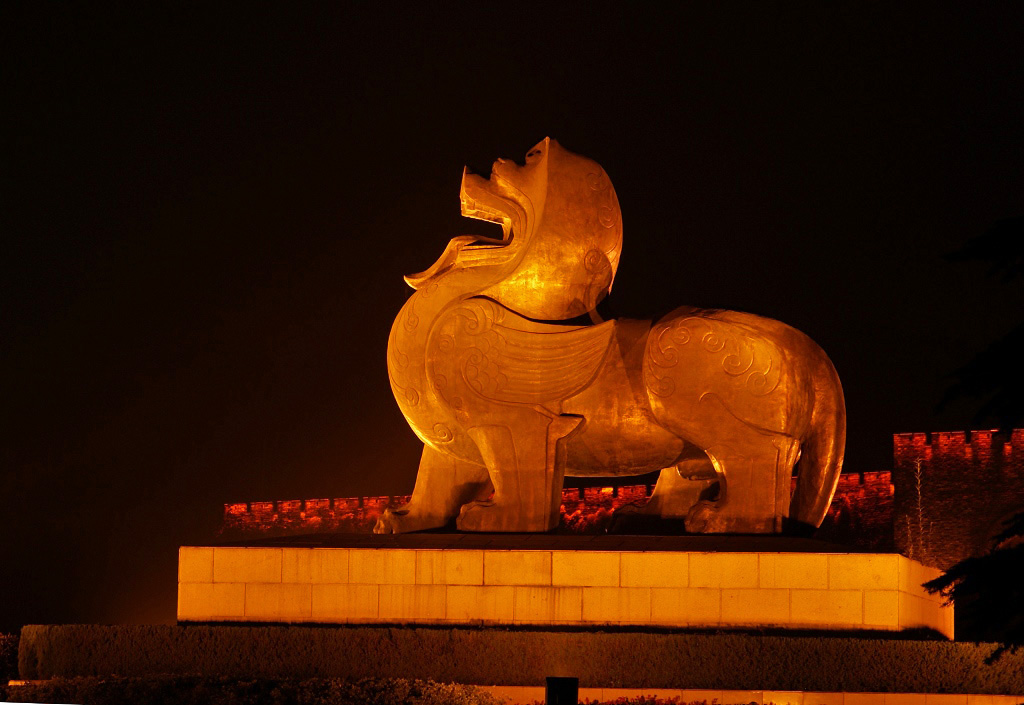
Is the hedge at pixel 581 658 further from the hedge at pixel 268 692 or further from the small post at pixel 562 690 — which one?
the small post at pixel 562 690

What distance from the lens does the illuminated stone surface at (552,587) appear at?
37.8 feet

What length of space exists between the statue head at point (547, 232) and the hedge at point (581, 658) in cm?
281

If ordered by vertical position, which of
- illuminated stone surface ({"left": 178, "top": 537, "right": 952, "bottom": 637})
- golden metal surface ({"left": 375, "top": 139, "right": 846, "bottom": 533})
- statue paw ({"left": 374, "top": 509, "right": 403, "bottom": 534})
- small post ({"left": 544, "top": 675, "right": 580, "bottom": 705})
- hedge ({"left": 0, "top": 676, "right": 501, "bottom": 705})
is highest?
golden metal surface ({"left": 375, "top": 139, "right": 846, "bottom": 533})

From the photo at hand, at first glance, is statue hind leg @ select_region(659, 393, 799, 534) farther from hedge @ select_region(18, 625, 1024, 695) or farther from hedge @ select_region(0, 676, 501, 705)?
hedge @ select_region(0, 676, 501, 705)

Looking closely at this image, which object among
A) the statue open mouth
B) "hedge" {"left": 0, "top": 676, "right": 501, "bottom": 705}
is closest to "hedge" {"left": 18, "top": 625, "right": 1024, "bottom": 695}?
"hedge" {"left": 0, "top": 676, "right": 501, "bottom": 705}

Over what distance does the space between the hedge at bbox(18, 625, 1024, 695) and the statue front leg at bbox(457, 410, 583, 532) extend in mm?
1084

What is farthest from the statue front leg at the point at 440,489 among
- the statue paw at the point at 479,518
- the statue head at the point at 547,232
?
the statue head at the point at 547,232

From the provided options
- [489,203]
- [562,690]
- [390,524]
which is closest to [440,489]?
[390,524]

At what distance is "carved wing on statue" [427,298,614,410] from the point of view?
12.4m

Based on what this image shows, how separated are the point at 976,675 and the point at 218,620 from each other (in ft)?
18.7

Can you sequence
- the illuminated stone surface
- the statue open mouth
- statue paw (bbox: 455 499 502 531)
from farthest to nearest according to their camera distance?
1. the statue open mouth
2. statue paw (bbox: 455 499 502 531)
3. the illuminated stone surface

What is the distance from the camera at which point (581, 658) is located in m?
11.4

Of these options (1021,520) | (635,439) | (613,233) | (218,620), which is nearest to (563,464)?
(635,439)

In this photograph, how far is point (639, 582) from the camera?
1173cm
